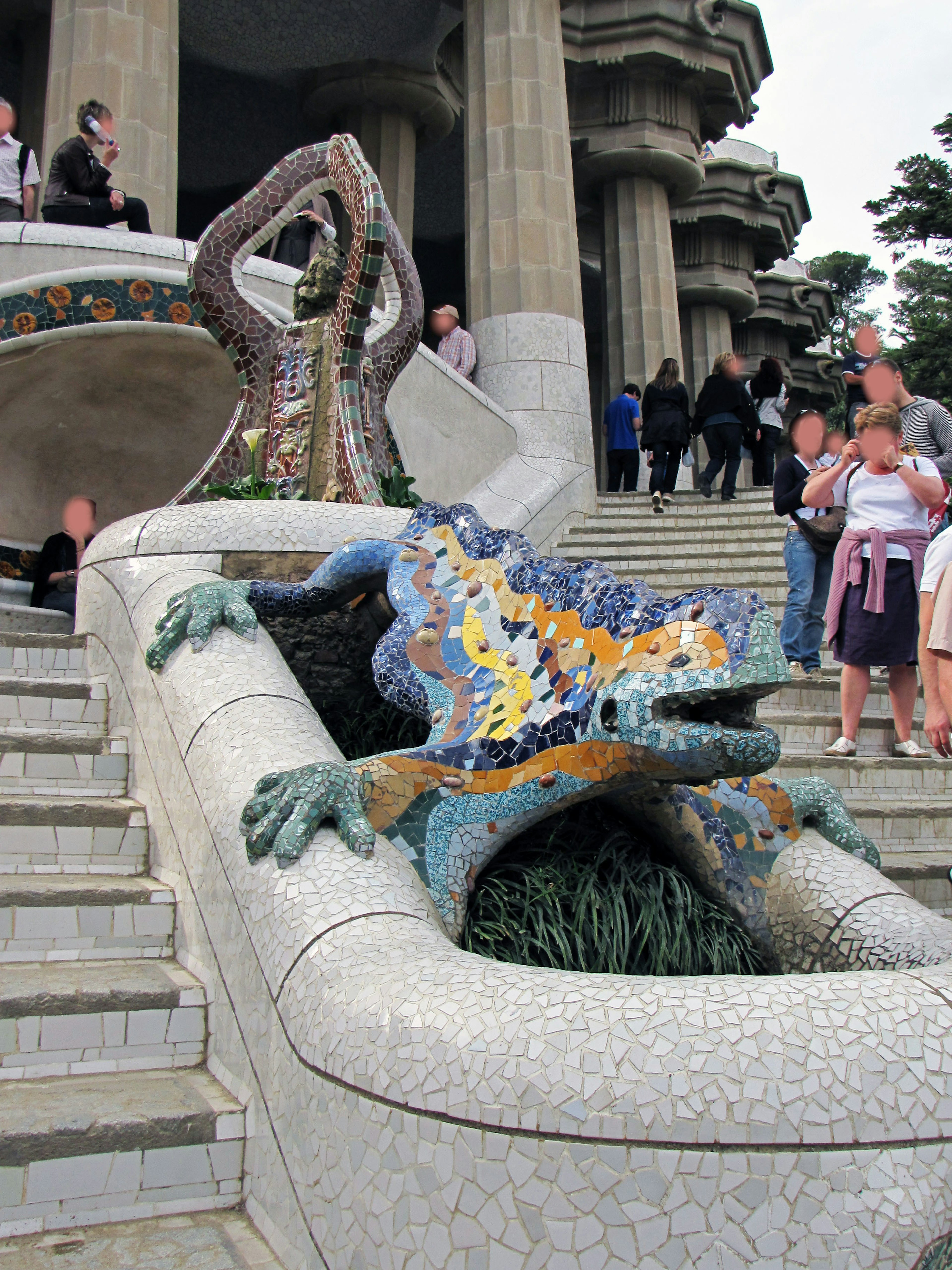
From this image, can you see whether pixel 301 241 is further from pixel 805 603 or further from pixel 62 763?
pixel 62 763

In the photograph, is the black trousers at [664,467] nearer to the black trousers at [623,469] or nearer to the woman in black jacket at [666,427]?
the woman in black jacket at [666,427]

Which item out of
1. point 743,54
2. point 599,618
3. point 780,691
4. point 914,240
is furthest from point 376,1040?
point 743,54

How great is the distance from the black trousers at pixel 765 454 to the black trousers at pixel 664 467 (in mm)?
1184

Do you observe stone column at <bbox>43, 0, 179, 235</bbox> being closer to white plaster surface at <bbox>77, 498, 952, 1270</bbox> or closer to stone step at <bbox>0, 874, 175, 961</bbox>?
stone step at <bbox>0, 874, 175, 961</bbox>

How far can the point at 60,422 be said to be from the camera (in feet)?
30.1

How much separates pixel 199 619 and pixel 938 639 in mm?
3136

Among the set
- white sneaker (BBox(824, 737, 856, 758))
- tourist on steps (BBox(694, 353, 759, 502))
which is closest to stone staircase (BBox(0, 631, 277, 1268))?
white sneaker (BBox(824, 737, 856, 758))

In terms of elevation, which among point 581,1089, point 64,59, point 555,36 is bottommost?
point 581,1089

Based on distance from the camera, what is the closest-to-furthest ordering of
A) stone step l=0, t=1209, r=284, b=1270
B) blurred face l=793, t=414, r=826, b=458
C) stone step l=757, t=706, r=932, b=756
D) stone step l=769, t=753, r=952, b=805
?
stone step l=0, t=1209, r=284, b=1270
stone step l=769, t=753, r=952, b=805
stone step l=757, t=706, r=932, b=756
blurred face l=793, t=414, r=826, b=458

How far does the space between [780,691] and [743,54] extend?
16.2m

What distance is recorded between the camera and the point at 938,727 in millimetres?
5266

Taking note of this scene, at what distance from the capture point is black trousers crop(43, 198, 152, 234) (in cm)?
896

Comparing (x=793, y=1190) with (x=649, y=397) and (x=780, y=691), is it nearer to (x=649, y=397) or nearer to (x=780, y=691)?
(x=780, y=691)

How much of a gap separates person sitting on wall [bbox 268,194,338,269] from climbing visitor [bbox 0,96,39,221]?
188cm
